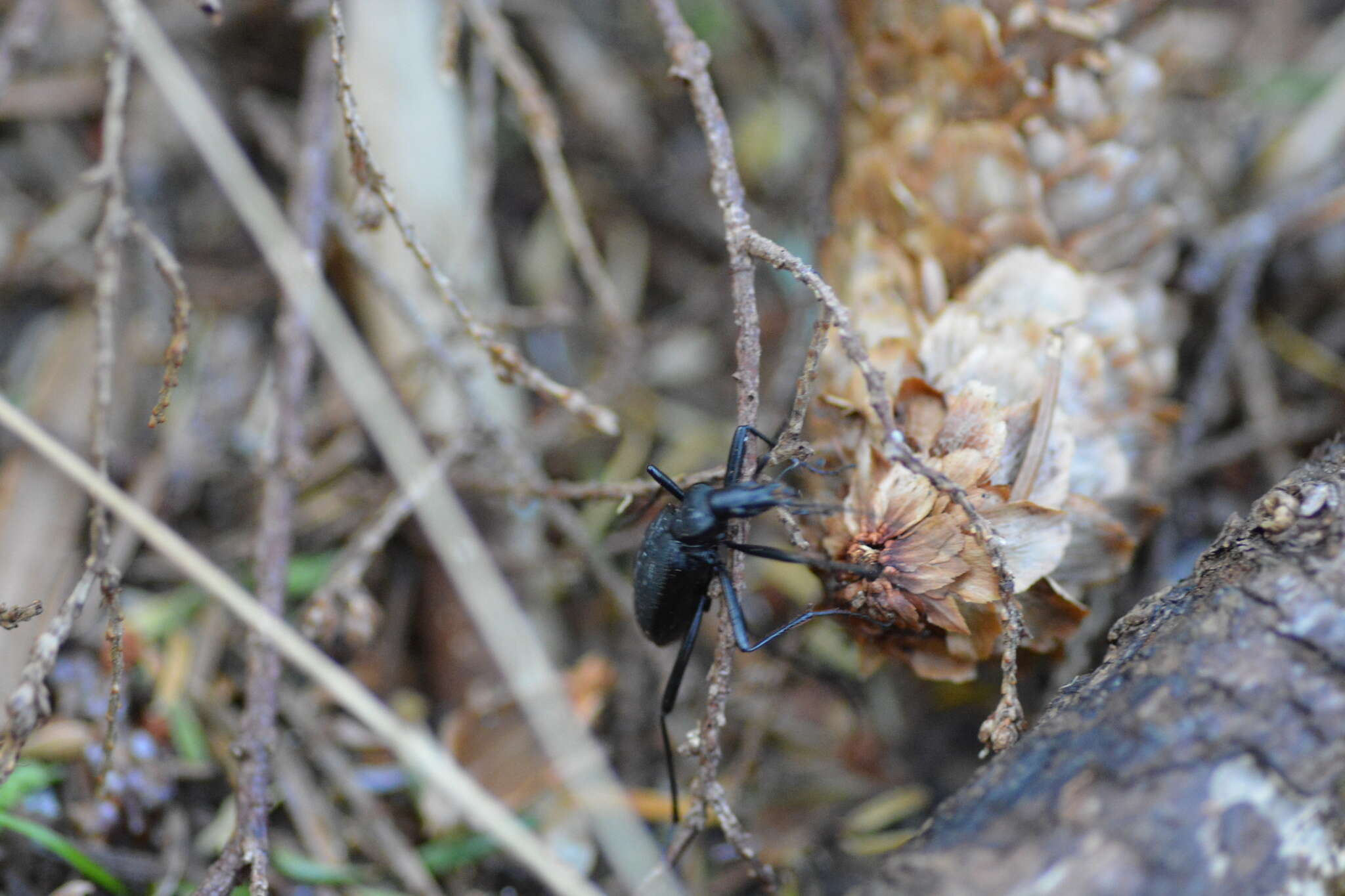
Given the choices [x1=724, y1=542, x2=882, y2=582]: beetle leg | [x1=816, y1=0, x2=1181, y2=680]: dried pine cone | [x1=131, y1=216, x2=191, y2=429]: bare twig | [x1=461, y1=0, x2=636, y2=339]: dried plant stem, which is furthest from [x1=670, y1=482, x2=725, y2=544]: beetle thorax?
[x1=131, y1=216, x2=191, y2=429]: bare twig

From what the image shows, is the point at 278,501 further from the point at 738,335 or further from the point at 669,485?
the point at 738,335

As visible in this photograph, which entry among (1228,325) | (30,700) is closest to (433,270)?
(30,700)

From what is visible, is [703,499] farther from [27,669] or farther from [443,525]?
[27,669]

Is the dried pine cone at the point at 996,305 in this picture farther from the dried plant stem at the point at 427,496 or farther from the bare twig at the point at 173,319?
the bare twig at the point at 173,319

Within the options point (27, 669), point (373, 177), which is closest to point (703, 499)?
point (373, 177)

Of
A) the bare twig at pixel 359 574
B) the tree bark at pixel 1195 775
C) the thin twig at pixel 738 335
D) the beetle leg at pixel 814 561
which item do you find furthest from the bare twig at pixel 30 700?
the tree bark at pixel 1195 775

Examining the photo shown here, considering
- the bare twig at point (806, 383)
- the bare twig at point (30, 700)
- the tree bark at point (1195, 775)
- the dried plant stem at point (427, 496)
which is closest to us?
the tree bark at point (1195, 775)

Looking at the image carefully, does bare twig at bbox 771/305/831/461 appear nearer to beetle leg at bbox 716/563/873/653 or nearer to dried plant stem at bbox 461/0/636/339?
beetle leg at bbox 716/563/873/653
